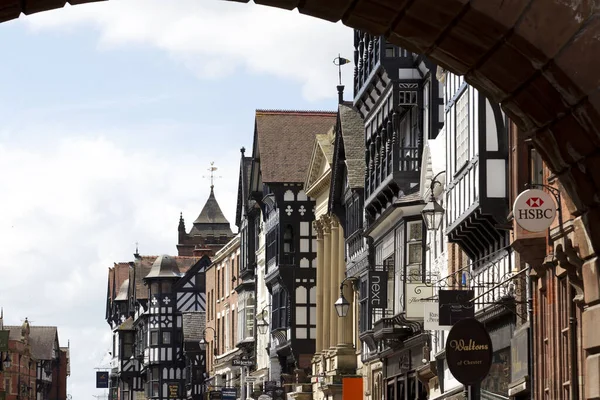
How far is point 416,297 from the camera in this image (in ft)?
124

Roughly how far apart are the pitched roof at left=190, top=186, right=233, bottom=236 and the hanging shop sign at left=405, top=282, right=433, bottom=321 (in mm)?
102609

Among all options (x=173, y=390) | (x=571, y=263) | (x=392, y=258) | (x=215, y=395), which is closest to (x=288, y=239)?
(x=215, y=395)

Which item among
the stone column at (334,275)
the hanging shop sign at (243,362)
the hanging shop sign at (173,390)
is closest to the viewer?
the stone column at (334,275)

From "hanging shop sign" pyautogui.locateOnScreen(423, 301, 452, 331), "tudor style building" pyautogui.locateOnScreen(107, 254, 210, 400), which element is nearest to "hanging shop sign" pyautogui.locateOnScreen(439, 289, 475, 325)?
"hanging shop sign" pyautogui.locateOnScreen(423, 301, 452, 331)

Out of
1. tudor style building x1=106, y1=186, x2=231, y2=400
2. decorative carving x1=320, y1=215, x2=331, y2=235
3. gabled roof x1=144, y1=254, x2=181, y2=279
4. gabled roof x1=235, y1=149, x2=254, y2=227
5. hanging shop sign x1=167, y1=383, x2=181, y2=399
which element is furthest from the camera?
gabled roof x1=144, y1=254, x2=181, y2=279

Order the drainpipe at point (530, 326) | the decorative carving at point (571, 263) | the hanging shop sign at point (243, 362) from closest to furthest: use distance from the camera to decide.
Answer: the decorative carving at point (571, 263) < the drainpipe at point (530, 326) < the hanging shop sign at point (243, 362)

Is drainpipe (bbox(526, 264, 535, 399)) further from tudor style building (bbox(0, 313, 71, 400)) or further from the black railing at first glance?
tudor style building (bbox(0, 313, 71, 400))

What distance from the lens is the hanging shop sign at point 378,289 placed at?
46812mm

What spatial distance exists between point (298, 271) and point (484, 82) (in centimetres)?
5513

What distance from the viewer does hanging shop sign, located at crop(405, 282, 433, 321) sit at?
37344 mm

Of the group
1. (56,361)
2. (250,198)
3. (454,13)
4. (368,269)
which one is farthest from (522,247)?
(56,361)

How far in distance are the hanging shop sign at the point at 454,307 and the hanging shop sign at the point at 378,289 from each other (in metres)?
14.7

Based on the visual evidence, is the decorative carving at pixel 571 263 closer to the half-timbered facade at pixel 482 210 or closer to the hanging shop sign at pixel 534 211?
the hanging shop sign at pixel 534 211

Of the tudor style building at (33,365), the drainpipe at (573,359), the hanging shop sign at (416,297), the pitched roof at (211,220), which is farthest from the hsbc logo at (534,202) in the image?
the tudor style building at (33,365)
